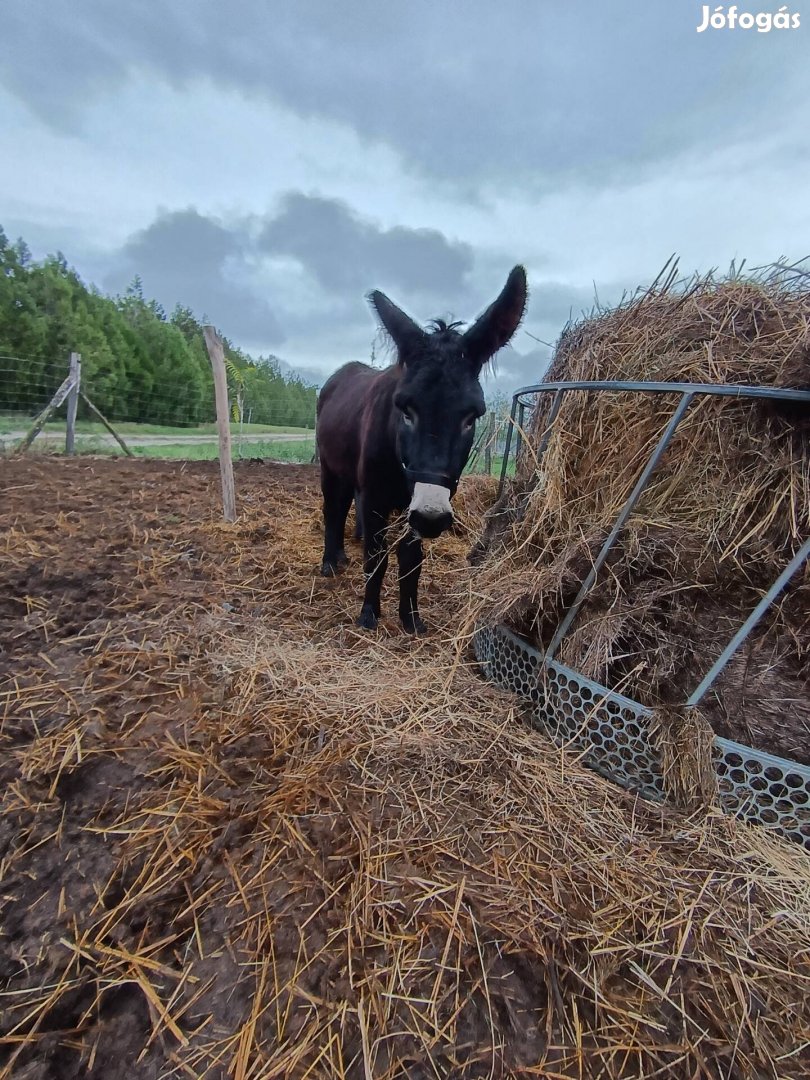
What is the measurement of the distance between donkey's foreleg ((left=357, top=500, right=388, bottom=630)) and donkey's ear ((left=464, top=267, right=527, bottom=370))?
51.9 inches

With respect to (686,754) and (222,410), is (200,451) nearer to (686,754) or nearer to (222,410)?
(222,410)

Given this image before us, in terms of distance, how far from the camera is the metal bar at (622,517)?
1.90 m

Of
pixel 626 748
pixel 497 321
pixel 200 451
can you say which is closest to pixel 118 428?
pixel 200 451

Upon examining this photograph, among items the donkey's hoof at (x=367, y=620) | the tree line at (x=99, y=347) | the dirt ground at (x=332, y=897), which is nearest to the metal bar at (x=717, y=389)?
the dirt ground at (x=332, y=897)

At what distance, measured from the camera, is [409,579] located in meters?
3.64

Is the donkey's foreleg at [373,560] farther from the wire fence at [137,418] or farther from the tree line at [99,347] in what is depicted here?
the tree line at [99,347]

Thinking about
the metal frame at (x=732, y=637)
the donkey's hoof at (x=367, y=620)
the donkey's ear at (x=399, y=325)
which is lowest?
the donkey's hoof at (x=367, y=620)

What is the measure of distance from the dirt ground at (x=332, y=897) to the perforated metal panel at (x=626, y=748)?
116mm

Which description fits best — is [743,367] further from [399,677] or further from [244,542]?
[244,542]

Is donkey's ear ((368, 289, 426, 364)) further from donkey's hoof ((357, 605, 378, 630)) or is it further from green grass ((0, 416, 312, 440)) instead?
green grass ((0, 416, 312, 440))

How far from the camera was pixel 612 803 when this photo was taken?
1.97 m

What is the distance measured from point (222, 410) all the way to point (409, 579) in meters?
3.23

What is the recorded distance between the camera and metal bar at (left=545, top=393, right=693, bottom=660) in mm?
1902

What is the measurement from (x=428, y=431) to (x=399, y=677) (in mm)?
1441
